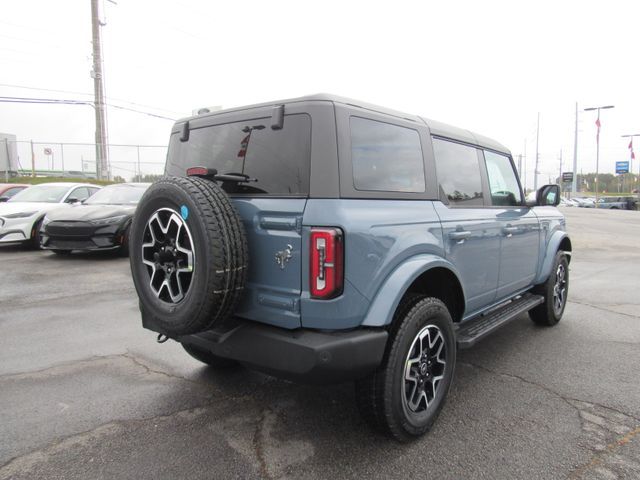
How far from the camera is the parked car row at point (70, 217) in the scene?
8367 mm

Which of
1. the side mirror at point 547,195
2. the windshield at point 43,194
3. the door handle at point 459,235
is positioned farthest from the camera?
the windshield at point 43,194

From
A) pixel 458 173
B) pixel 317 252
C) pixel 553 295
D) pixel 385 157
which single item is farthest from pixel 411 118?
pixel 553 295

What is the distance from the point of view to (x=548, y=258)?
180 inches

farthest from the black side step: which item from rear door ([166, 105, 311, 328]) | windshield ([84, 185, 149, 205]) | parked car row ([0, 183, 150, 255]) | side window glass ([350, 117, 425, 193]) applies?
windshield ([84, 185, 149, 205])

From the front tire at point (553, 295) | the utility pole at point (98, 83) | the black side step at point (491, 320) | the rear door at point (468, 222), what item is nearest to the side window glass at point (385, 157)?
the rear door at point (468, 222)

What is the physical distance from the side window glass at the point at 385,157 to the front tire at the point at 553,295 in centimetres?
263

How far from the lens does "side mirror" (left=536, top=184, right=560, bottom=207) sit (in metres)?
4.30

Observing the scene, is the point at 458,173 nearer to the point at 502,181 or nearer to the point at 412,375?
the point at 502,181

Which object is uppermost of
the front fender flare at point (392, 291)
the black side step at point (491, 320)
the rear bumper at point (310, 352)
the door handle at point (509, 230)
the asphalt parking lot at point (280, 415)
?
the door handle at point (509, 230)

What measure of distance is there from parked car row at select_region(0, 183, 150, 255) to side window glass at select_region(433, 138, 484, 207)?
7174mm

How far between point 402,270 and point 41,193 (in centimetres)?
1088

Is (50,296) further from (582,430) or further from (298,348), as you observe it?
(582,430)

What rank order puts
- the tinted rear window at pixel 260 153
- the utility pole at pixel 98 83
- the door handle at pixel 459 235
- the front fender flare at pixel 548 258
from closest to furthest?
the tinted rear window at pixel 260 153
the door handle at pixel 459 235
the front fender flare at pixel 548 258
the utility pole at pixel 98 83

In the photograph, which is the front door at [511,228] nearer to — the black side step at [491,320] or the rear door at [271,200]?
the black side step at [491,320]
